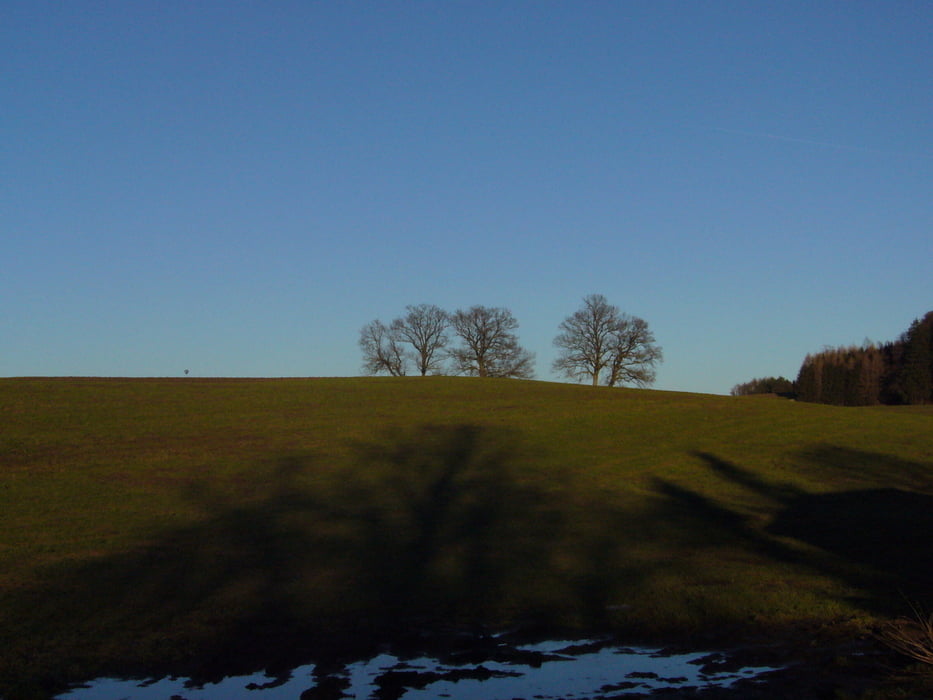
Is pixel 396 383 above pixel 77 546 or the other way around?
above

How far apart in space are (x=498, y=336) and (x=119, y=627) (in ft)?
280

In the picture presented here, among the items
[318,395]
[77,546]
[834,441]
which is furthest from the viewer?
[318,395]

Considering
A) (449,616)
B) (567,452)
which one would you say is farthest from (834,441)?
(449,616)

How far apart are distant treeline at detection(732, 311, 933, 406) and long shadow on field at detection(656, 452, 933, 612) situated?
47037mm

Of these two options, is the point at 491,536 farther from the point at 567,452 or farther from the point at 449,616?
the point at 567,452

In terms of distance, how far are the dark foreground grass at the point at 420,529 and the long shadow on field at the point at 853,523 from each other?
0.32 feet

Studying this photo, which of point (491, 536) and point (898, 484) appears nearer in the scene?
point (491, 536)

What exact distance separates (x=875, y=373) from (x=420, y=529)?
232 ft

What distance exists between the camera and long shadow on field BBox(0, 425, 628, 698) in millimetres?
11039

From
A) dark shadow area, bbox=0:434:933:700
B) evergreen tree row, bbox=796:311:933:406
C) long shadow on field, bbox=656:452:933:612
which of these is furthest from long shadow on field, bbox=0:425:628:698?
evergreen tree row, bbox=796:311:933:406

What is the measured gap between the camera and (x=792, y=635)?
1113 cm

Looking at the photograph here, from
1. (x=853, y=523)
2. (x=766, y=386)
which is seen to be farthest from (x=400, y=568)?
(x=766, y=386)

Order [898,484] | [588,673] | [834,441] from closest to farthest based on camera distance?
[588,673] → [898,484] → [834,441]

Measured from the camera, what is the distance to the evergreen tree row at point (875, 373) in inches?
2859
